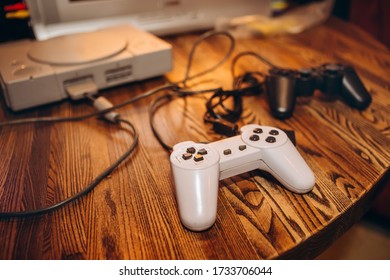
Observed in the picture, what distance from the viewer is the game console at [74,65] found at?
625mm

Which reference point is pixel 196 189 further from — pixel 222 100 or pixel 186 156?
pixel 222 100

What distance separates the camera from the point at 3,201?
453 millimetres

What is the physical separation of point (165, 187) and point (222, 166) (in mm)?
89

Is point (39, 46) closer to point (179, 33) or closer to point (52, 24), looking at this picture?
point (52, 24)

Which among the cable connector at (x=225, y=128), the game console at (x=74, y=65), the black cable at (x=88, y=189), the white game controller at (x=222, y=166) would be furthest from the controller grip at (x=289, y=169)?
the game console at (x=74, y=65)

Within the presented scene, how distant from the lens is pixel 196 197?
0.39 meters

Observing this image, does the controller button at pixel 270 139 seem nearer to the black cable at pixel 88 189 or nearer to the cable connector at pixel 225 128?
the cable connector at pixel 225 128

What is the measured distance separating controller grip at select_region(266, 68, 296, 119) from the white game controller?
124 mm

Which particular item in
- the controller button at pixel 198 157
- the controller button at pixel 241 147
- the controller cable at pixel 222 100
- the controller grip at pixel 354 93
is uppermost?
the controller button at pixel 198 157

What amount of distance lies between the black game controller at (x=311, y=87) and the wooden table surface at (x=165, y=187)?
0.02 metres

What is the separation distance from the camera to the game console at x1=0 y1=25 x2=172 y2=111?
24.6 inches

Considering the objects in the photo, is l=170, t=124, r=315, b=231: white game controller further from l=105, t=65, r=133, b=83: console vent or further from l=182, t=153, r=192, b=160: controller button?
l=105, t=65, r=133, b=83: console vent
